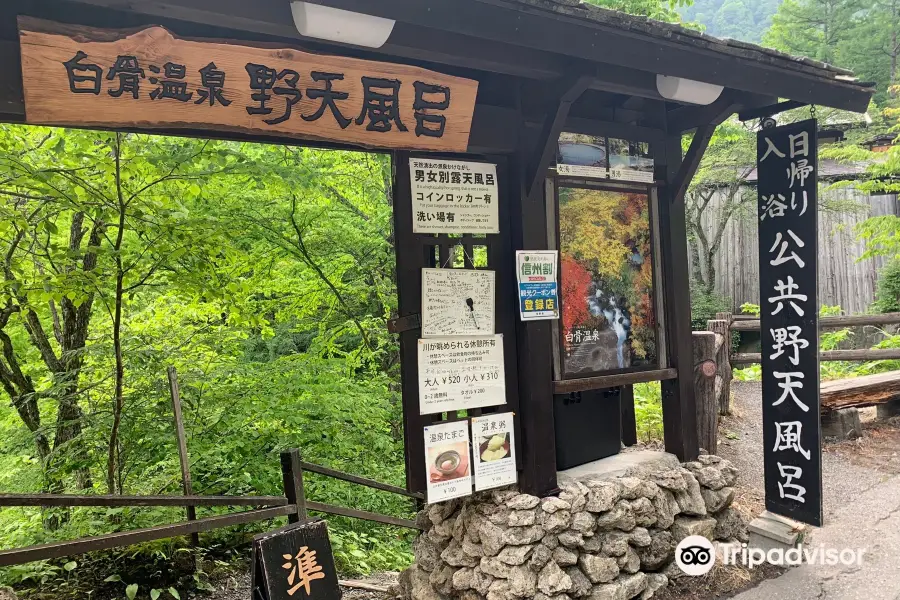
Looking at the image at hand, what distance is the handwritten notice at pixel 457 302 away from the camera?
11.6ft

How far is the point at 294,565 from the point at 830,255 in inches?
646

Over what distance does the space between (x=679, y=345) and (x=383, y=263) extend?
196 inches

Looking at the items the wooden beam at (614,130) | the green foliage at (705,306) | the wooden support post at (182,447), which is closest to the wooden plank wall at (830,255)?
the green foliage at (705,306)

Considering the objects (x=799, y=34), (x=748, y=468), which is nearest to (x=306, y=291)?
(x=748, y=468)

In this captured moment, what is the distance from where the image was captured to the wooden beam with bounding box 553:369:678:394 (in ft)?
12.9

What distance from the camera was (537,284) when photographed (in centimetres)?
379

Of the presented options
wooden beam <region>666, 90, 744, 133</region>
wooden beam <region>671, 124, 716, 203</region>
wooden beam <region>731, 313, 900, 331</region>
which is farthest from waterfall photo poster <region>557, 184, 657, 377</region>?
wooden beam <region>731, 313, 900, 331</region>

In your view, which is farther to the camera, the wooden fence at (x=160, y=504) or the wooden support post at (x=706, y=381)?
the wooden support post at (x=706, y=381)

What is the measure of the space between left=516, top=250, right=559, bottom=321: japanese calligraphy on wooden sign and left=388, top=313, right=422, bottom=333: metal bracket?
2.36 ft

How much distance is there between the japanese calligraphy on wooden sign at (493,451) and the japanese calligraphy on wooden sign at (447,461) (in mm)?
63

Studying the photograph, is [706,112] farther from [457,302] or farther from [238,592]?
[238,592]

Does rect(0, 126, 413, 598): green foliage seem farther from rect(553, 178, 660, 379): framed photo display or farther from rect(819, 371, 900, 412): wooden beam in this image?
rect(819, 371, 900, 412): wooden beam

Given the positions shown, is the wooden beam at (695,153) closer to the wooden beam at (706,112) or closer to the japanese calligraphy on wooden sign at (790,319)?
the wooden beam at (706,112)

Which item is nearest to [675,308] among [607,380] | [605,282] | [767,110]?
[605,282]
